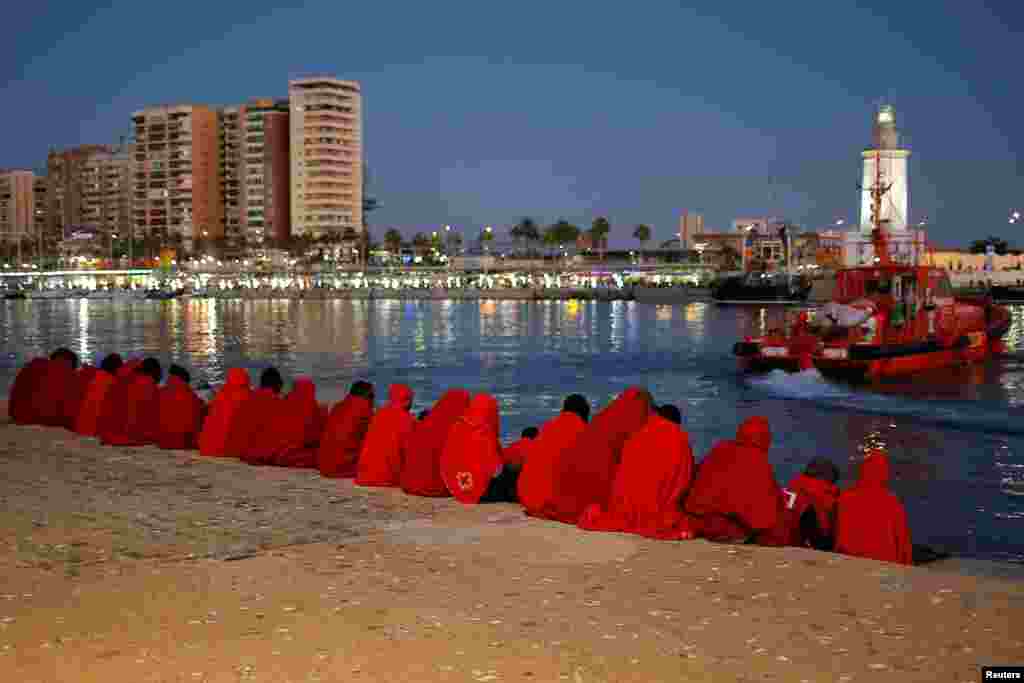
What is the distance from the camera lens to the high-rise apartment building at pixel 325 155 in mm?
188625

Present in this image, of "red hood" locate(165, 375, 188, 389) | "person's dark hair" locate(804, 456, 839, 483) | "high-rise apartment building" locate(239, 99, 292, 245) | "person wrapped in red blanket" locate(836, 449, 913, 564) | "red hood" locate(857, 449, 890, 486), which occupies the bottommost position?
"person wrapped in red blanket" locate(836, 449, 913, 564)

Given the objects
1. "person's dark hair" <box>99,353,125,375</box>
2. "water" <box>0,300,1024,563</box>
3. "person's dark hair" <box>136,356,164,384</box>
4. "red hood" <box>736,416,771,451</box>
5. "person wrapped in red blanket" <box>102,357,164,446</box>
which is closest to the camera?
"red hood" <box>736,416,771,451</box>

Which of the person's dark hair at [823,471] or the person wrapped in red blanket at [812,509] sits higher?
the person's dark hair at [823,471]

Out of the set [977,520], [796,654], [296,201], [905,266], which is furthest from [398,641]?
[296,201]

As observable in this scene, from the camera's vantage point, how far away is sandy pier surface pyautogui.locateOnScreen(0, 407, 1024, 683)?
5984 millimetres

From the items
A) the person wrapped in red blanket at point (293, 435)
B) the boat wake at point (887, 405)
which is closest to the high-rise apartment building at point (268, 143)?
the boat wake at point (887, 405)

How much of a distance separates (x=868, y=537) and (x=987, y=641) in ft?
7.48

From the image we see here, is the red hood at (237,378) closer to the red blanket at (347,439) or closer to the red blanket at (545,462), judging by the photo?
the red blanket at (347,439)

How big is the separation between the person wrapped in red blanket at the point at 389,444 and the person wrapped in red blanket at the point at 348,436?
0.48m

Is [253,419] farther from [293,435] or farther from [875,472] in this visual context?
[875,472]

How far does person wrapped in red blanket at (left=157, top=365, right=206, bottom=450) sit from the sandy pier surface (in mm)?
3357

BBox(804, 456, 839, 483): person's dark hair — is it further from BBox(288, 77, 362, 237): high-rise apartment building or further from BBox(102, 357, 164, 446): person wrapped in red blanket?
BBox(288, 77, 362, 237): high-rise apartment building

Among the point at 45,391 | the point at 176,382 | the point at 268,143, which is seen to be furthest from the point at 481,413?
the point at 268,143

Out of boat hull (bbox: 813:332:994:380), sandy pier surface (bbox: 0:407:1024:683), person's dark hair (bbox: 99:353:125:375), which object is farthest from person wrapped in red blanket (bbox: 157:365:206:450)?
boat hull (bbox: 813:332:994:380)
